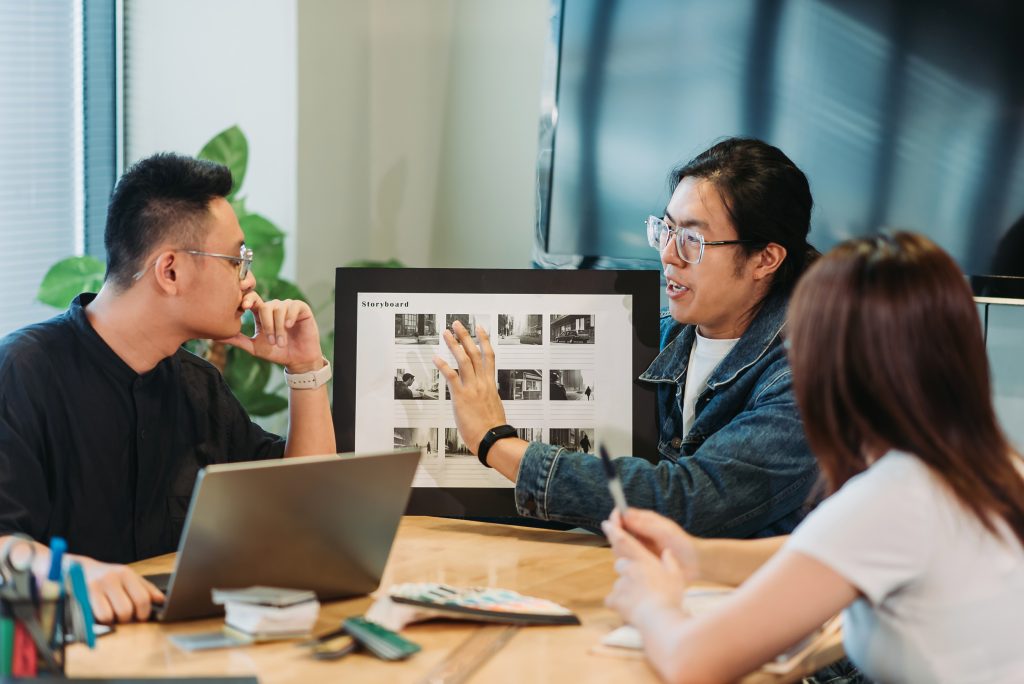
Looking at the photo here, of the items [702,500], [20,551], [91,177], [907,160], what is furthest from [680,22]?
[20,551]

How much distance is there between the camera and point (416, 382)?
220 cm

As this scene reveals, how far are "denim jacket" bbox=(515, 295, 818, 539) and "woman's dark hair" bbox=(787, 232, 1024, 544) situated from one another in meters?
0.59

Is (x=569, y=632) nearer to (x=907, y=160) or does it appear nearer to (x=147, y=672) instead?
(x=147, y=672)

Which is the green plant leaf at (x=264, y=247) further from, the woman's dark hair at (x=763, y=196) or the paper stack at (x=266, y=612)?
the paper stack at (x=266, y=612)

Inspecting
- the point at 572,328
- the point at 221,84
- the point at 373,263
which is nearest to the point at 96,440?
the point at 572,328

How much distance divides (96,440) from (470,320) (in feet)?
2.37

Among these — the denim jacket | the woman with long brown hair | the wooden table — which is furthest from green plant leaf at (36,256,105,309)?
the woman with long brown hair

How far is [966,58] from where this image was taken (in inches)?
99.0

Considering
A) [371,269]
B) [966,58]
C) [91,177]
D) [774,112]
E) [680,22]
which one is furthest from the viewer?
[91,177]

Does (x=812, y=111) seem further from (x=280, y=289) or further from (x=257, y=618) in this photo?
(x=257, y=618)

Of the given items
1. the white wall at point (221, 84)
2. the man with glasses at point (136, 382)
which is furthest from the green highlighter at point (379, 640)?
the white wall at point (221, 84)

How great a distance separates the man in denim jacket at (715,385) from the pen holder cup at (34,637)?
0.91 metres

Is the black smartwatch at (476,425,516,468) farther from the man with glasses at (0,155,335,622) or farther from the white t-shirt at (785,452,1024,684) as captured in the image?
the white t-shirt at (785,452,1024,684)

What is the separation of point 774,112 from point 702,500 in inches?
50.5
